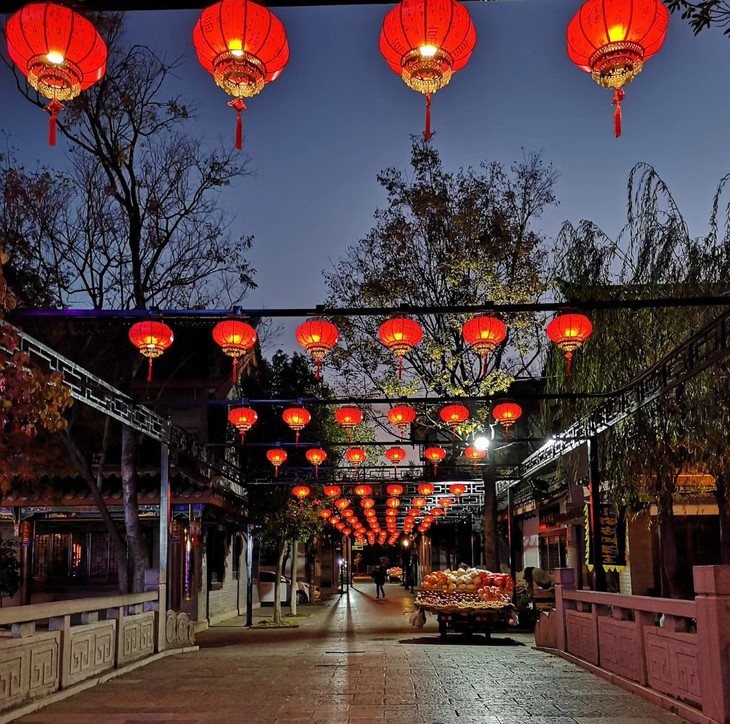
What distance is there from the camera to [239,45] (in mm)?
5598

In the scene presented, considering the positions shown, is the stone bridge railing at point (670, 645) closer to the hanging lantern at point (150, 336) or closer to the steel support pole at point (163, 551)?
the steel support pole at point (163, 551)

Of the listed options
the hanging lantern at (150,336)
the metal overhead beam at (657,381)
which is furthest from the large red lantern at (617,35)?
the hanging lantern at (150,336)

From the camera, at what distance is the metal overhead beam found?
930 cm

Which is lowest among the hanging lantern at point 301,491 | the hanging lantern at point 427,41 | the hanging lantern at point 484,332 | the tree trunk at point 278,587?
the tree trunk at point 278,587

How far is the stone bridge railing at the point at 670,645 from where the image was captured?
7148 mm

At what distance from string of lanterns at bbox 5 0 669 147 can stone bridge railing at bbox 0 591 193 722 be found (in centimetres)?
537

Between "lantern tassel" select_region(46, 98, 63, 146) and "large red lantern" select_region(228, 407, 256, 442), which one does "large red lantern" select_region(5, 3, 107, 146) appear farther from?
"large red lantern" select_region(228, 407, 256, 442)

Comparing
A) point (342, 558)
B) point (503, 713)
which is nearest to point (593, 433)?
point (503, 713)

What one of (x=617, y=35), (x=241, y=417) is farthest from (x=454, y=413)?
(x=617, y=35)

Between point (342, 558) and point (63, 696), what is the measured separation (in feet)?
Answer: 172

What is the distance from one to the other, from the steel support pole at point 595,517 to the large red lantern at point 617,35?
30.7 ft

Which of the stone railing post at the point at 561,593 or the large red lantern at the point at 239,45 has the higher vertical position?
the large red lantern at the point at 239,45

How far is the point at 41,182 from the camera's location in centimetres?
1688

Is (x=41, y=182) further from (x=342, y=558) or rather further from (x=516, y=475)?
(x=342, y=558)
